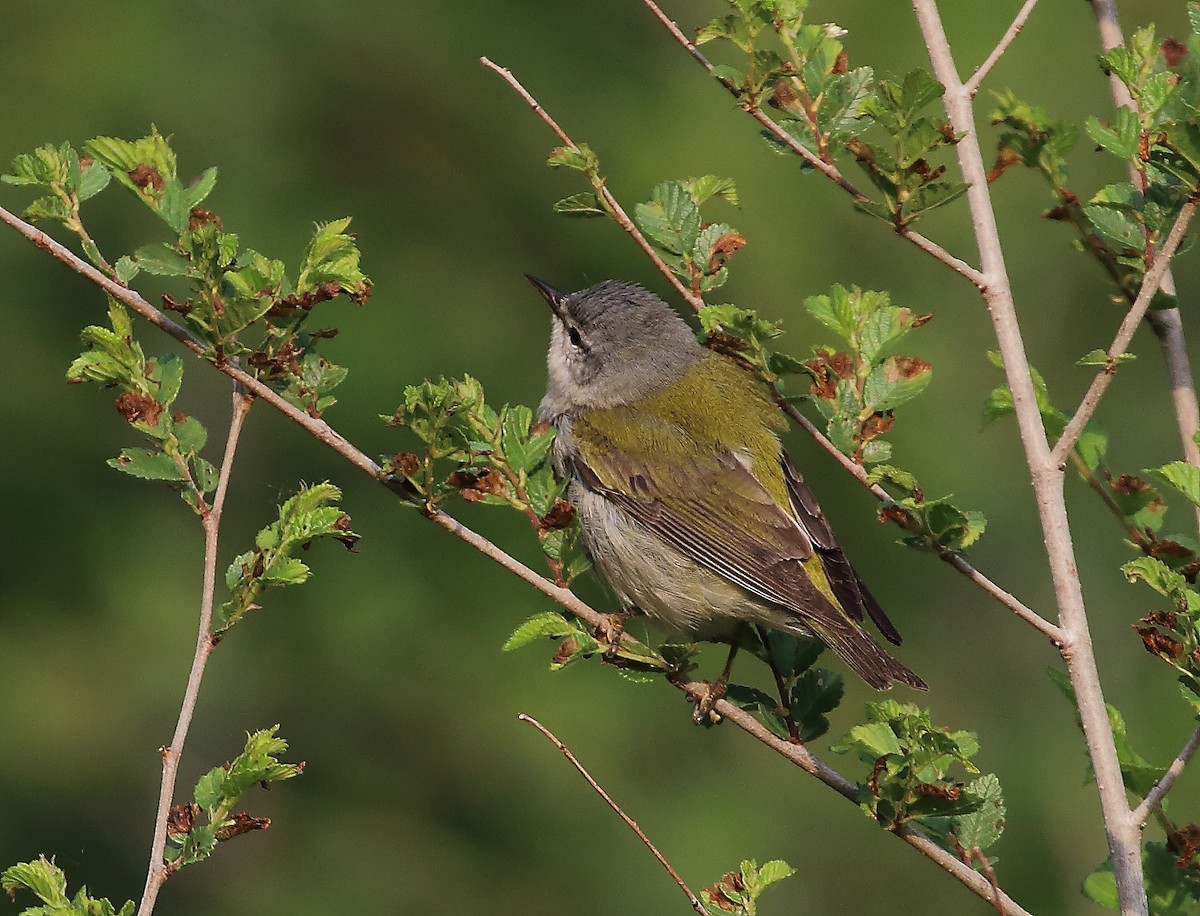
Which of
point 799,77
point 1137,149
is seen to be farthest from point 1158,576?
point 799,77

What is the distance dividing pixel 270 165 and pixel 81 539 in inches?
109

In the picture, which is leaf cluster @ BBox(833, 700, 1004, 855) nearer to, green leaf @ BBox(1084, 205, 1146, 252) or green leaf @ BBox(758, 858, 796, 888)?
green leaf @ BBox(758, 858, 796, 888)

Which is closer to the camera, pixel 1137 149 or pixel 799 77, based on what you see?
pixel 1137 149

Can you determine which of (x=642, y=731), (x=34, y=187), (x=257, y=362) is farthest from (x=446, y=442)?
(x=642, y=731)

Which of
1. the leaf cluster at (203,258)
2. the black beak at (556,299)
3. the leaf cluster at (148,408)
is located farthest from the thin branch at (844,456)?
the black beak at (556,299)

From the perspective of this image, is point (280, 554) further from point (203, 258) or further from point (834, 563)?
point (834, 563)

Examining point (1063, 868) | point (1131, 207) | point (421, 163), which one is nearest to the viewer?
point (1131, 207)

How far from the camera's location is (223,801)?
2842 mm

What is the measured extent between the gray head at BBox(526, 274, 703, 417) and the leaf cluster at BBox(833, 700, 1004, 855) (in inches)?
94.3

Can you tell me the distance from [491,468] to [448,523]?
0.20m

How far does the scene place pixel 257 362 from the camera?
319 cm

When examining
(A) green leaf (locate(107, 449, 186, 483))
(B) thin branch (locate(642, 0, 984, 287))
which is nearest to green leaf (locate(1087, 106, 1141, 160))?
(B) thin branch (locate(642, 0, 984, 287))

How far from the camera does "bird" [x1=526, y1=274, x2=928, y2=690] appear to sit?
14.5 feet

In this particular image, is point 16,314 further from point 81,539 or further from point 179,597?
point 179,597
